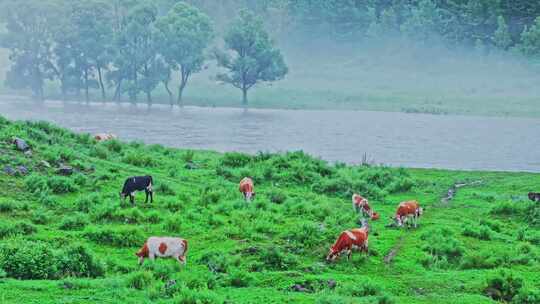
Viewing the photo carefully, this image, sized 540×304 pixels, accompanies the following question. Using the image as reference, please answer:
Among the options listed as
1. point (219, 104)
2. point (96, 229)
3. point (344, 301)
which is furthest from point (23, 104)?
point (344, 301)

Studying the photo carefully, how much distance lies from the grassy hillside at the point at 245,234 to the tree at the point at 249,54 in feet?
186

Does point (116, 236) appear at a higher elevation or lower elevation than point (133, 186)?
lower

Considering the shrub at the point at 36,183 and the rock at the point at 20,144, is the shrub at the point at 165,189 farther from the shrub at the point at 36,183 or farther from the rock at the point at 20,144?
the rock at the point at 20,144

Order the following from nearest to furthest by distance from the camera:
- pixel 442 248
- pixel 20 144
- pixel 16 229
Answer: pixel 16 229
pixel 442 248
pixel 20 144

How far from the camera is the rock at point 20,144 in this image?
26.4 metres

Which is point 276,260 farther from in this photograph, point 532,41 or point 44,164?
point 532,41

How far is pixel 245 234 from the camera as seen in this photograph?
1933cm

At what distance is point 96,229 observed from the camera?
61.1ft

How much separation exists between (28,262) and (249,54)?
75947 mm

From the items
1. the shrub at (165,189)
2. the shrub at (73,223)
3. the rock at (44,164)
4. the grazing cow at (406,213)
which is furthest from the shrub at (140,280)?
the rock at (44,164)

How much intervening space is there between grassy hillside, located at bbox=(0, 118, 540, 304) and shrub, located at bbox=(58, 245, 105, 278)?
0.02m

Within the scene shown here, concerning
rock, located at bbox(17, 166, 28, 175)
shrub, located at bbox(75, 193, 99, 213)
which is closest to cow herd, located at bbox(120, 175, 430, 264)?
shrub, located at bbox(75, 193, 99, 213)

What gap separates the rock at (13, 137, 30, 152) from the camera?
26391 mm

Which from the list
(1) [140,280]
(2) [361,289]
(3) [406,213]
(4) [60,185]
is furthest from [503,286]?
(4) [60,185]
